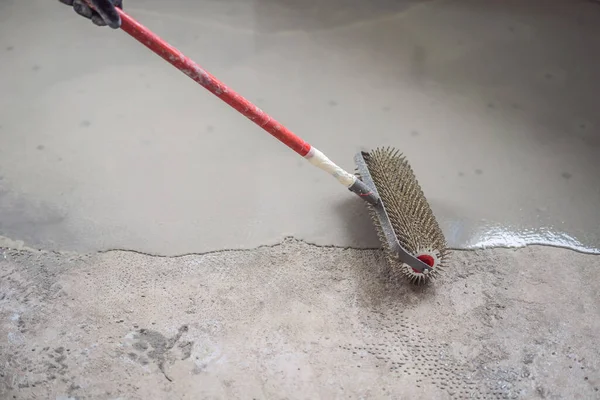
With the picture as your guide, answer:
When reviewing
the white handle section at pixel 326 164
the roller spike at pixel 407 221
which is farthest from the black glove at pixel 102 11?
the roller spike at pixel 407 221

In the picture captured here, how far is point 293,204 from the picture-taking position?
1.88m

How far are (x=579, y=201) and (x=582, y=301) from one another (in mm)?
388

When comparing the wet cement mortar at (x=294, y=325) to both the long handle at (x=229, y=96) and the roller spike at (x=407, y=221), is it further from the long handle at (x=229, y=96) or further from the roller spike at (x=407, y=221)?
the long handle at (x=229, y=96)

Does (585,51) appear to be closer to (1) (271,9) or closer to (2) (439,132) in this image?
(2) (439,132)

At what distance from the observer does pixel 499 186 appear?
1947 millimetres

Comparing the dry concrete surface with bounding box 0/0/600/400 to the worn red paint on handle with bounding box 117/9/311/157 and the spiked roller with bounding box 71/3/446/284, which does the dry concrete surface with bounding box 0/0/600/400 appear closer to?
the spiked roller with bounding box 71/3/446/284

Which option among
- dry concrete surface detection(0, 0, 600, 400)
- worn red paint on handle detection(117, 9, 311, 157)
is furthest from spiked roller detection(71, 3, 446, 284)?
dry concrete surface detection(0, 0, 600, 400)

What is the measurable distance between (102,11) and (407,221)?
90 centimetres

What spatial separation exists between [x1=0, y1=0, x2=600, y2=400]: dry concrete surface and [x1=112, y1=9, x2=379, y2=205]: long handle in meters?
0.22

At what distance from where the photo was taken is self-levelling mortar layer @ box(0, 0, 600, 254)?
1830 mm

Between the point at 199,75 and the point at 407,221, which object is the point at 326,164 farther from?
the point at 199,75

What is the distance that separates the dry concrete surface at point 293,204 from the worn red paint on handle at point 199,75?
35cm

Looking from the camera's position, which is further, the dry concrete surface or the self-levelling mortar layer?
the self-levelling mortar layer

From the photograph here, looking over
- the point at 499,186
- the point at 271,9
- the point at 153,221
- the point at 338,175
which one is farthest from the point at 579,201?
the point at 271,9
